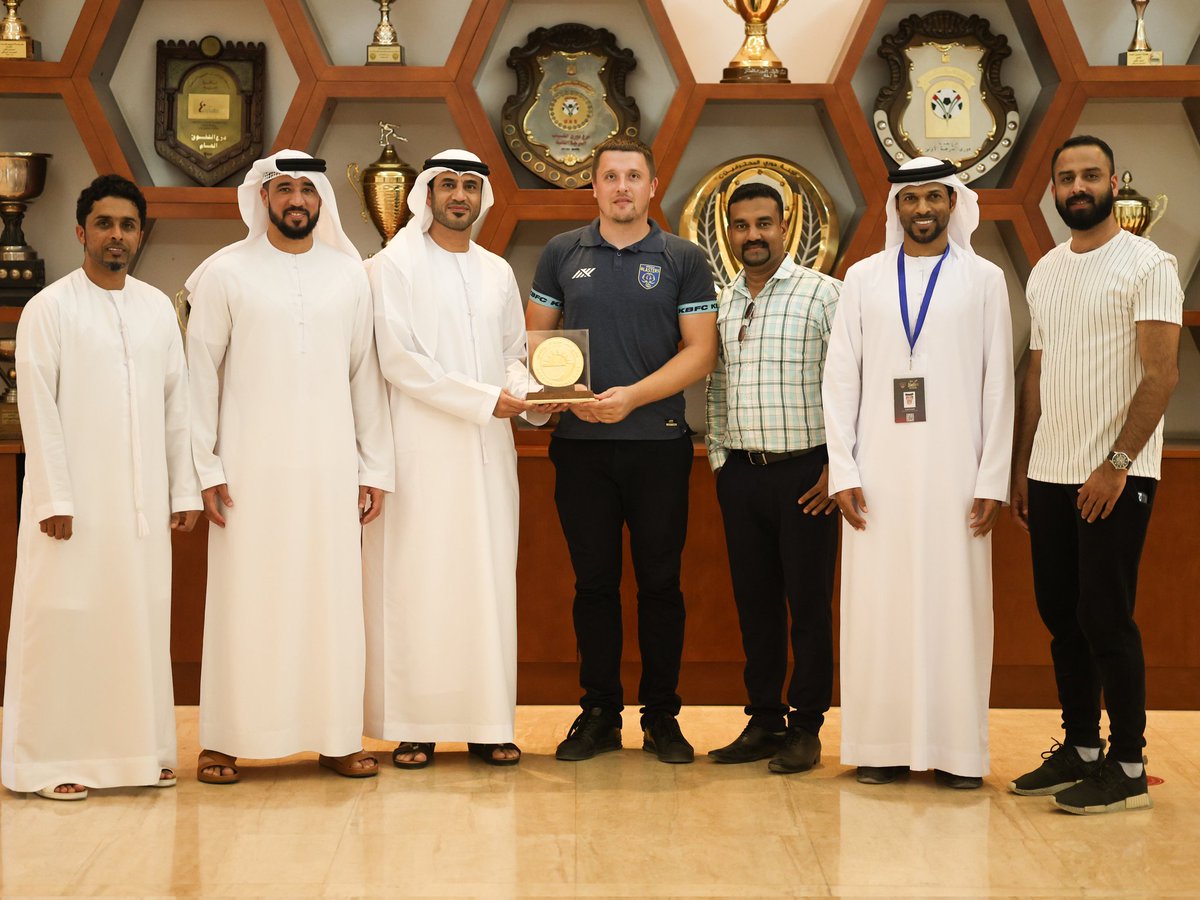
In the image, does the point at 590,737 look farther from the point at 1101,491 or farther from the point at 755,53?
the point at 755,53

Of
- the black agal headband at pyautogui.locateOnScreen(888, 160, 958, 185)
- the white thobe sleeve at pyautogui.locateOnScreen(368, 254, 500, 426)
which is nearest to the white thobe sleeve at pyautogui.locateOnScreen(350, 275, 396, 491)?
the white thobe sleeve at pyautogui.locateOnScreen(368, 254, 500, 426)

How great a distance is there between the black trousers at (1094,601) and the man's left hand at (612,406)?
1.08 metres

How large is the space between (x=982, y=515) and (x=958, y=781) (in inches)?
27.9

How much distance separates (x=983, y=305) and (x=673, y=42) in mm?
1648

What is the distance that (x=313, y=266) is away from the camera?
380 centimetres

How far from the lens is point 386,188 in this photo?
4.82 meters

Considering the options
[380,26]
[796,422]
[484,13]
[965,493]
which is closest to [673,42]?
[484,13]

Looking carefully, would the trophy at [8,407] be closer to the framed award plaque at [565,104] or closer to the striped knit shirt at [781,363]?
the framed award plaque at [565,104]

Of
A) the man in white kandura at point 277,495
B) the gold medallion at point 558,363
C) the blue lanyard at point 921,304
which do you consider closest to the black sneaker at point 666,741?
the man in white kandura at point 277,495

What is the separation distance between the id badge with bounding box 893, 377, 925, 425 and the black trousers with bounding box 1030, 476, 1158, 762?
1.16 feet

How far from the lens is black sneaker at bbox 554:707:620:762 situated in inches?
155

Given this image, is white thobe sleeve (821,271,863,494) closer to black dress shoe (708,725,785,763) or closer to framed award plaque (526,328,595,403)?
framed award plaque (526,328,595,403)

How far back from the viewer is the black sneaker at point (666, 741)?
3922mm

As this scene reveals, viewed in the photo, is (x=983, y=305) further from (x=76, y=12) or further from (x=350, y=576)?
(x=76, y=12)
